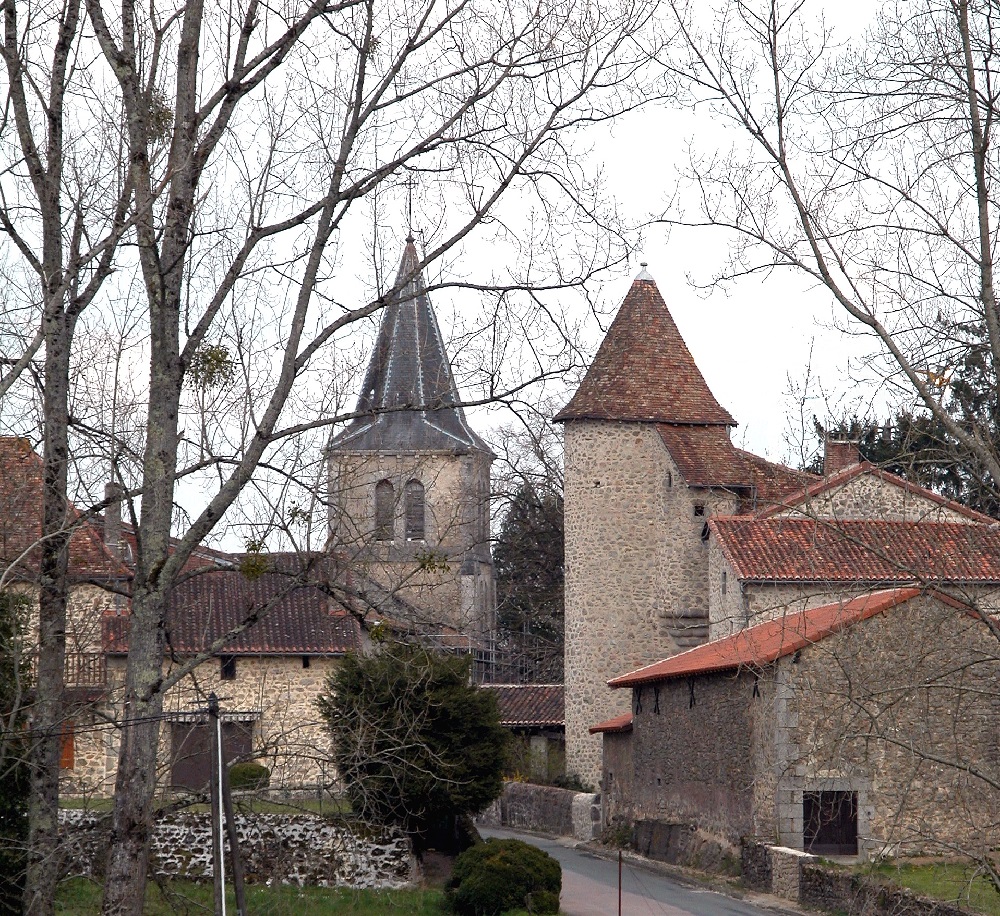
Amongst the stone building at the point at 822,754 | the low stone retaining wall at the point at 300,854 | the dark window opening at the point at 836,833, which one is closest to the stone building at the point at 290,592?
the low stone retaining wall at the point at 300,854

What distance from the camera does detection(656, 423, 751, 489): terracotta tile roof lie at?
31.1m

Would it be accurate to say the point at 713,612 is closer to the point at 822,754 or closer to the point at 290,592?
the point at 822,754

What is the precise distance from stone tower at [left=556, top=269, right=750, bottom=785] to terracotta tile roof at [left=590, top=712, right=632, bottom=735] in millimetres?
876

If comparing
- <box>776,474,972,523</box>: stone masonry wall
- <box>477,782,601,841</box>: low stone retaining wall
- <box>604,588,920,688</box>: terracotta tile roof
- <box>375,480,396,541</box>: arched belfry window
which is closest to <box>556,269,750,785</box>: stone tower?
<box>477,782,601,841</box>: low stone retaining wall

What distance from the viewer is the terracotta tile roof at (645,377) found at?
32219mm

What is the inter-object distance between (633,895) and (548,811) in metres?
12.2

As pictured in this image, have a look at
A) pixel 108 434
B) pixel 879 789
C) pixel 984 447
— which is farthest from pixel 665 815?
pixel 108 434

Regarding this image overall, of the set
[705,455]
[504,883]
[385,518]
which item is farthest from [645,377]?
[385,518]

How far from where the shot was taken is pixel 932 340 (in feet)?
34.2

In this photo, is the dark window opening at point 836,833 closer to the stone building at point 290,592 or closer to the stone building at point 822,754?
the stone building at point 822,754

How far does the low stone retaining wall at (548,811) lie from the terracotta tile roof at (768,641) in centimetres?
367

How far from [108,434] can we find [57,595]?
122cm

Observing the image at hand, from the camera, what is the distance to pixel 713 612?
95.3ft

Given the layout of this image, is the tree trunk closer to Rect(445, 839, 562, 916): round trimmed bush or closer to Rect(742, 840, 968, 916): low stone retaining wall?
Rect(742, 840, 968, 916): low stone retaining wall
